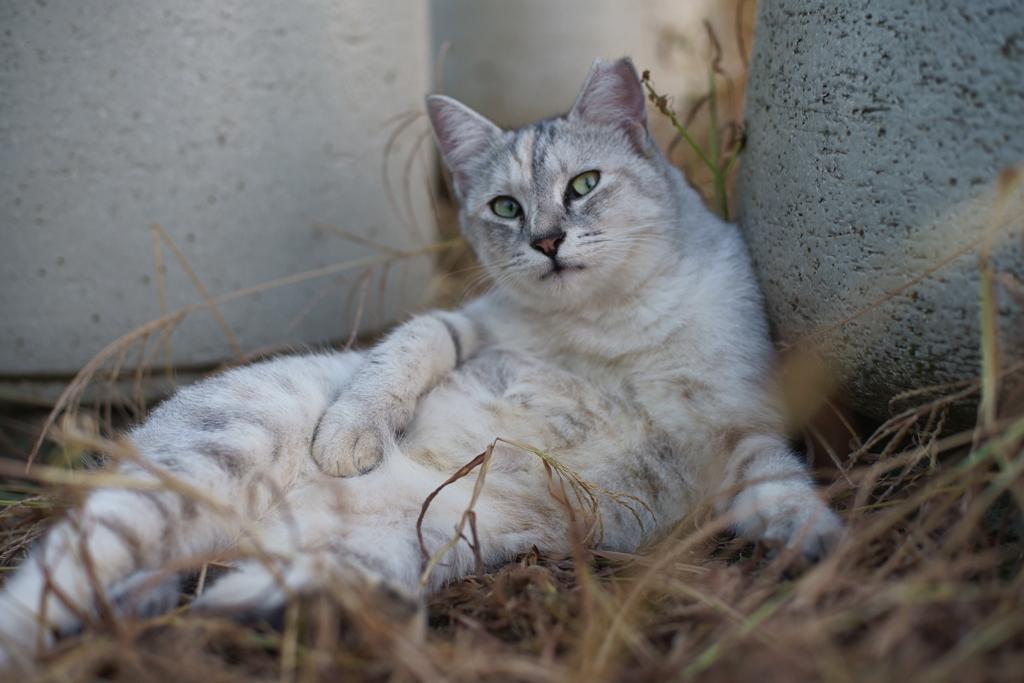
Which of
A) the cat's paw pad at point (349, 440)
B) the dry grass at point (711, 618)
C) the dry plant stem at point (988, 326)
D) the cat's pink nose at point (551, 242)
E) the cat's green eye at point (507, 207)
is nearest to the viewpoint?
the dry grass at point (711, 618)

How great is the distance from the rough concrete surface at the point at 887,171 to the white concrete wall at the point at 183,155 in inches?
A: 66.3

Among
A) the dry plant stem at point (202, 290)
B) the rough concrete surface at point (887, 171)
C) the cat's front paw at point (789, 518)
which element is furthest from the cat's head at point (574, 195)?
the dry plant stem at point (202, 290)

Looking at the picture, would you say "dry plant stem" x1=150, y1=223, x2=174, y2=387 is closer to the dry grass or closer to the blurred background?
the blurred background

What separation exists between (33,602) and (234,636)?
47 centimetres

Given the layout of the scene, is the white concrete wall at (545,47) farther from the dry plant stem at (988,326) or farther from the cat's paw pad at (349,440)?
the dry plant stem at (988,326)

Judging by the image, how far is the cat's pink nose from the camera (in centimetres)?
200

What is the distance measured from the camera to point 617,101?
2320 mm

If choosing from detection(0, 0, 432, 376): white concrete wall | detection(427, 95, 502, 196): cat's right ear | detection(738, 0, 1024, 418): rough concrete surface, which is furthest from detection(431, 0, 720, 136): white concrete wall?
detection(738, 0, 1024, 418): rough concrete surface

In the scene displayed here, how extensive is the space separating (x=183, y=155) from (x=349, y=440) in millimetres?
1498

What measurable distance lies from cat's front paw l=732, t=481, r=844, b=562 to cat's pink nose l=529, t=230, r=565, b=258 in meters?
0.85

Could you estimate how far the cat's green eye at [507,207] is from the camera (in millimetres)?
2314

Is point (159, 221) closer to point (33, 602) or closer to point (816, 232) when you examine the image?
point (33, 602)

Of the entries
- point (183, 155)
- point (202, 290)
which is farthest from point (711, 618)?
point (183, 155)

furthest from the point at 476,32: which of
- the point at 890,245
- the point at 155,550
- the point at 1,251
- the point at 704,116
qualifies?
the point at 155,550
